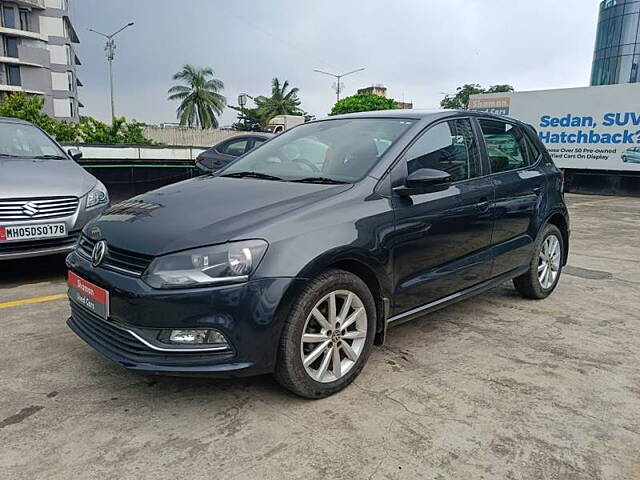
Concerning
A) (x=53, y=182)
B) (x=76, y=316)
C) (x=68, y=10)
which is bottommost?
(x=76, y=316)

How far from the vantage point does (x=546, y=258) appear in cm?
456

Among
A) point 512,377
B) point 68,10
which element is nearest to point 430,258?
point 512,377

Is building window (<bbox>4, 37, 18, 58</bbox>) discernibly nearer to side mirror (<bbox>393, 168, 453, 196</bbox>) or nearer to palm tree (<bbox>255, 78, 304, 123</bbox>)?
palm tree (<bbox>255, 78, 304, 123</bbox>)

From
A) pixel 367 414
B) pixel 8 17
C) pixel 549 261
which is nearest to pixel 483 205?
pixel 549 261

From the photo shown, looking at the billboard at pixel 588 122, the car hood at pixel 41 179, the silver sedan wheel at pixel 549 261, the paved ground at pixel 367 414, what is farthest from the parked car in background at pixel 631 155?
the car hood at pixel 41 179

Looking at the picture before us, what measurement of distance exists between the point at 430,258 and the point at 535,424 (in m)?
1.11

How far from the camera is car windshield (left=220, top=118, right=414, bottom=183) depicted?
3.14 m

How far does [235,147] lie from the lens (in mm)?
10227

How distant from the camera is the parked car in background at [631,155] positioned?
14.4m

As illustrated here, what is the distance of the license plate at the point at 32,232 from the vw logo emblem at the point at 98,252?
2.08 metres

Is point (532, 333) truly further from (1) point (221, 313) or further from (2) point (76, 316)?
(2) point (76, 316)

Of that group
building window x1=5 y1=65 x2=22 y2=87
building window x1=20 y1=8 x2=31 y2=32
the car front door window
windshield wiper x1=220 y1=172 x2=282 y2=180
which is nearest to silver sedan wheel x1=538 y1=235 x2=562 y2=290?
the car front door window

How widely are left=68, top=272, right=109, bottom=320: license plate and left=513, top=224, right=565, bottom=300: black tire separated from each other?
134 inches

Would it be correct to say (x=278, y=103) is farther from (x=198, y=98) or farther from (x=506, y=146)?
(x=506, y=146)
